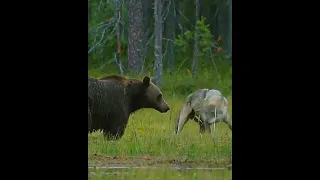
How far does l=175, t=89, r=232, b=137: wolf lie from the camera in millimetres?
2936

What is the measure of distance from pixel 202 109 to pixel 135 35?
427 mm

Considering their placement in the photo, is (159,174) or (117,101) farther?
(117,101)

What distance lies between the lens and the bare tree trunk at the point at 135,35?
296 centimetres

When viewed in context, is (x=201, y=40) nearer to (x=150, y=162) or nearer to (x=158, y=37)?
(x=158, y=37)

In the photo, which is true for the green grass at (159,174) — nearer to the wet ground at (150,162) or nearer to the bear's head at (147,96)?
the wet ground at (150,162)

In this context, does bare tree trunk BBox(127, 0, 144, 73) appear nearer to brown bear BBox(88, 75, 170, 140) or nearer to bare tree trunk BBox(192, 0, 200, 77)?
brown bear BBox(88, 75, 170, 140)

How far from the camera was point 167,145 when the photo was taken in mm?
2930

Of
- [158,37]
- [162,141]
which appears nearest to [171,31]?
[158,37]

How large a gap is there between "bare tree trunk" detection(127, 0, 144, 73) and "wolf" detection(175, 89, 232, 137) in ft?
0.85

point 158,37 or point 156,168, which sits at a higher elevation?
point 158,37

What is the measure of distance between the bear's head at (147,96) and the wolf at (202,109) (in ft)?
0.27
